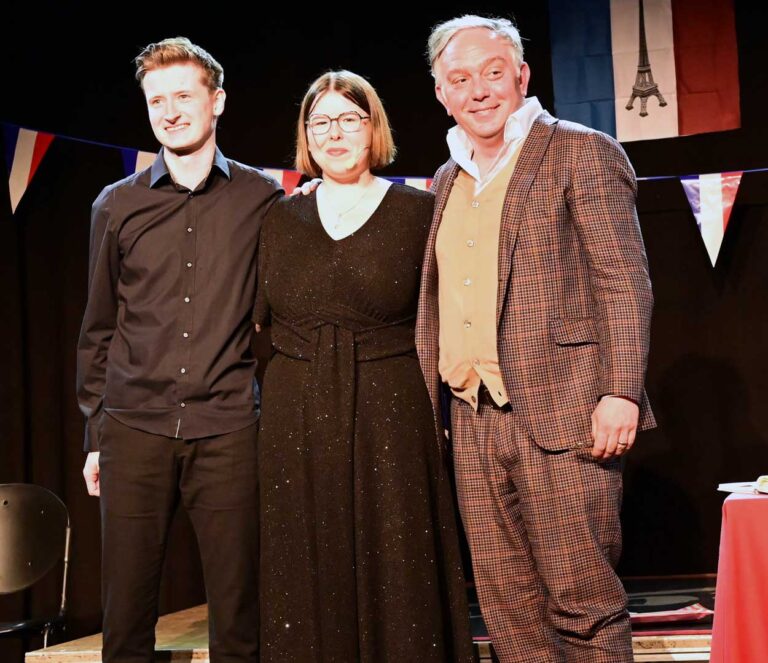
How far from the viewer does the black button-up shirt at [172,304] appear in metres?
2.68

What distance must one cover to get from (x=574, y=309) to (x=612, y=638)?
2.61 ft

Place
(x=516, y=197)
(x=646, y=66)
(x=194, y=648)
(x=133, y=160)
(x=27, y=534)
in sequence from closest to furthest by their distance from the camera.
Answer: (x=516, y=197), (x=194, y=648), (x=27, y=534), (x=133, y=160), (x=646, y=66)

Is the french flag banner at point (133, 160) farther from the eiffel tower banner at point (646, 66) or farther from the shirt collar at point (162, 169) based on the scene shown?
the eiffel tower banner at point (646, 66)

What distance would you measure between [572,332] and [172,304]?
107 cm

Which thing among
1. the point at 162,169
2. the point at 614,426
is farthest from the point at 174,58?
the point at 614,426

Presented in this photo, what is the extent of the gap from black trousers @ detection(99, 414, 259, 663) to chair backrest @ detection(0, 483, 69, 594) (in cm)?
95

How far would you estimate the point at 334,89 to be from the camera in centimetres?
267

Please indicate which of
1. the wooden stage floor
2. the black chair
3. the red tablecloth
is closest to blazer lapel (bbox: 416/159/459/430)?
the red tablecloth

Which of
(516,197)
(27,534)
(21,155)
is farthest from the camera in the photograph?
(21,155)

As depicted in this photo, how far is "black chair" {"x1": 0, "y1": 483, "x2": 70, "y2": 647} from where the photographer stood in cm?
348

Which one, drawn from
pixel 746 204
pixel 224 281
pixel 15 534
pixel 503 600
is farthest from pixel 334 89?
pixel 746 204

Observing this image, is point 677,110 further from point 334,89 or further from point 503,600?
point 503,600

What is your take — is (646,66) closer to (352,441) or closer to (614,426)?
(614,426)

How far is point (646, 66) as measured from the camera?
14.3 feet
